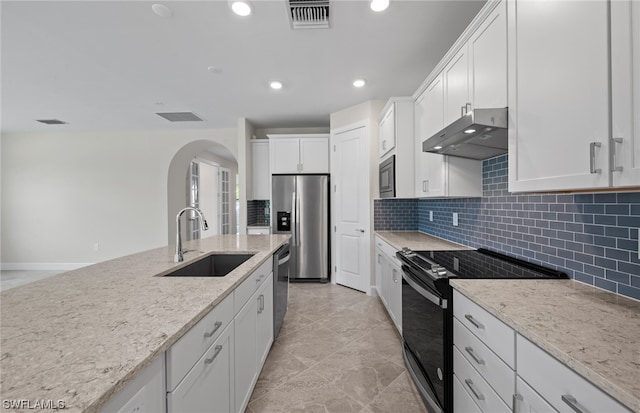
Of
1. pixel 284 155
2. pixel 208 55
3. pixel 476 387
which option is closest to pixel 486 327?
pixel 476 387

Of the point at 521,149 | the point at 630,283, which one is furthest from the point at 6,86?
the point at 630,283

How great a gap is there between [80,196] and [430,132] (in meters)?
6.59

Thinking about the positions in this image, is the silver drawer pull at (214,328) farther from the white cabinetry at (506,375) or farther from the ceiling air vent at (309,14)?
the ceiling air vent at (309,14)

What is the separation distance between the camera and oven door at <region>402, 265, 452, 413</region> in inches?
54.2

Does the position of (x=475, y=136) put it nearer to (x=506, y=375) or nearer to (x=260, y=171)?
(x=506, y=375)

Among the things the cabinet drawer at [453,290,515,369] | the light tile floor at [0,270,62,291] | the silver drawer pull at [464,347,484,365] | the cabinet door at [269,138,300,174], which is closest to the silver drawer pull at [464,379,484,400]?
the silver drawer pull at [464,347,484,365]

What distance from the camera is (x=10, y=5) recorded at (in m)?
1.90

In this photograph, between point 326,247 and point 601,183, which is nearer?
point 601,183

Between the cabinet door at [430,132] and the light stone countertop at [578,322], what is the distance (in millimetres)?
1049

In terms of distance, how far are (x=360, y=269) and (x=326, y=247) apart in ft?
2.40

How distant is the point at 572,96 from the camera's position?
950mm

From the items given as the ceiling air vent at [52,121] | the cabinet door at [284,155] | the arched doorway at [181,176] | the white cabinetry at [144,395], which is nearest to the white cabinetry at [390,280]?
the white cabinetry at [144,395]

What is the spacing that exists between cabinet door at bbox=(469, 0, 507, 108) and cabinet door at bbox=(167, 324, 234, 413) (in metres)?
1.79

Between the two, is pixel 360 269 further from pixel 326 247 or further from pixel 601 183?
pixel 601 183
